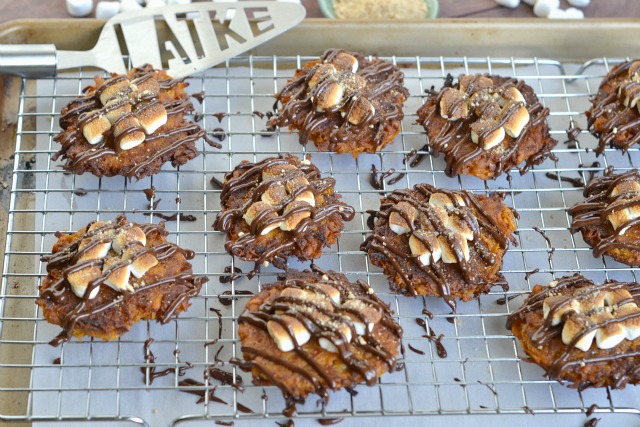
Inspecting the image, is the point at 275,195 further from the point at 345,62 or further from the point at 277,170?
the point at 345,62

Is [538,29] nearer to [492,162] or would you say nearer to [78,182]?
[492,162]

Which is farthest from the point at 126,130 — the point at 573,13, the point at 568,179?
the point at 573,13

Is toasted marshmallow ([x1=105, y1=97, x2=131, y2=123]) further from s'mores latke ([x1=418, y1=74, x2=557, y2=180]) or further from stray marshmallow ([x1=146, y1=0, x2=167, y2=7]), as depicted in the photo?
s'mores latke ([x1=418, y1=74, x2=557, y2=180])

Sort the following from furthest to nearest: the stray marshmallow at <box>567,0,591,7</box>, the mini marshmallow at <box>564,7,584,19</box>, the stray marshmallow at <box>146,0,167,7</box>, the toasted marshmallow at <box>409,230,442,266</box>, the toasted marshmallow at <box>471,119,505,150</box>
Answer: the stray marshmallow at <box>567,0,591,7</box> → the mini marshmallow at <box>564,7,584,19</box> → the stray marshmallow at <box>146,0,167,7</box> → the toasted marshmallow at <box>471,119,505,150</box> → the toasted marshmallow at <box>409,230,442,266</box>

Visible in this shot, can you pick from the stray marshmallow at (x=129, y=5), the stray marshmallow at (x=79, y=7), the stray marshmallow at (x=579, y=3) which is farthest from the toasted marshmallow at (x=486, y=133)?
the stray marshmallow at (x=79, y=7)

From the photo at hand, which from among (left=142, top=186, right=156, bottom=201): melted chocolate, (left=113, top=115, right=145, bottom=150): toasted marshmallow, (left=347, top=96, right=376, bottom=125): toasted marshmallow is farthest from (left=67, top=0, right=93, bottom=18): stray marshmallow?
(left=347, top=96, right=376, bottom=125): toasted marshmallow
